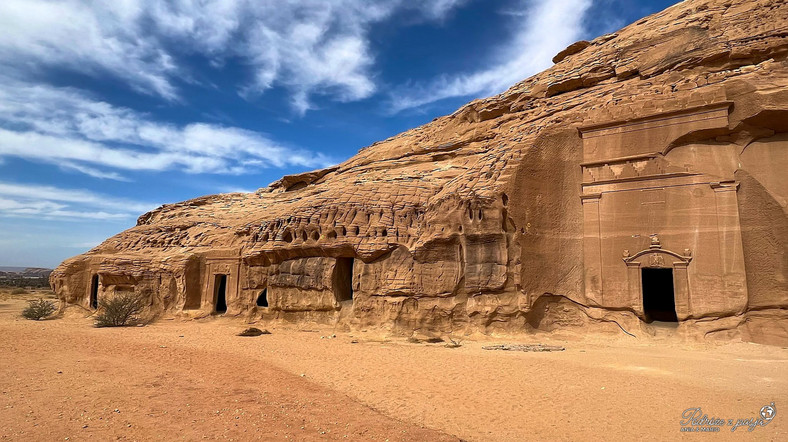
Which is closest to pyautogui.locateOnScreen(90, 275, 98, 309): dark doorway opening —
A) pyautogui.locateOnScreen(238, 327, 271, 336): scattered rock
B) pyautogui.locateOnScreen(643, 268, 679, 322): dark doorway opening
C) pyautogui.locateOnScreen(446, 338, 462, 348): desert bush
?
pyautogui.locateOnScreen(238, 327, 271, 336): scattered rock

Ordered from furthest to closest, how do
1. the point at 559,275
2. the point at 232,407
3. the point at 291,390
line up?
the point at 559,275 → the point at 291,390 → the point at 232,407

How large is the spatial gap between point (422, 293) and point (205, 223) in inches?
613

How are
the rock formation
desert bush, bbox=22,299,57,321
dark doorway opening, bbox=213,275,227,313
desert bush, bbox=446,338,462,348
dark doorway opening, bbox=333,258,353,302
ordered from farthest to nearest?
desert bush, bbox=22,299,57,321 → dark doorway opening, bbox=213,275,227,313 → dark doorway opening, bbox=333,258,353,302 → desert bush, bbox=446,338,462,348 → the rock formation

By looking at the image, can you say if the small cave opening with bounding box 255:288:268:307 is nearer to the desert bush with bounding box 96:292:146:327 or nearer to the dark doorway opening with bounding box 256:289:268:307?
the dark doorway opening with bounding box 256:289:268:307

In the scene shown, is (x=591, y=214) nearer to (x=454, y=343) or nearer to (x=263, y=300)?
(x=454, y=343)

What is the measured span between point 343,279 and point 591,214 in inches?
382

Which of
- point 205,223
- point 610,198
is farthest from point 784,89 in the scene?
point 205,223

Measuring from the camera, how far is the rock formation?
40.2ft

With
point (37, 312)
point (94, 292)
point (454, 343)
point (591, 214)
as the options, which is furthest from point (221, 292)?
point (591, 214)

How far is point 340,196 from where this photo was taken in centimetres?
1855

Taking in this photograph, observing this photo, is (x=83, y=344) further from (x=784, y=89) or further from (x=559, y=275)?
(x=784, y=89)

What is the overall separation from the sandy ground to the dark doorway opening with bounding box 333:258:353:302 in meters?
4.15

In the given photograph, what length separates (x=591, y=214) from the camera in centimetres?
1444

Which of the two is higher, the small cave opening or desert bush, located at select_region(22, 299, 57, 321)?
the small cave opening
